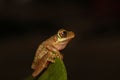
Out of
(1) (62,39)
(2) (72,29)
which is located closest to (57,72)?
(1) (62,39)

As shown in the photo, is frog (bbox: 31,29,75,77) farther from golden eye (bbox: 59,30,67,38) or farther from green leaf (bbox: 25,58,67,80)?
green leaf (bbox: 25,58,67,80)

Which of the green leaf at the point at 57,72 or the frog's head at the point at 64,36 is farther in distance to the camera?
the frog's head at the point at 64,36

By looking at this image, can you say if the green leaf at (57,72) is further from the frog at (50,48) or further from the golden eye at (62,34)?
the golden eye at (62,34)

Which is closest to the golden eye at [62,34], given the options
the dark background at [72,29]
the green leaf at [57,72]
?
the green leaf at [57,72]

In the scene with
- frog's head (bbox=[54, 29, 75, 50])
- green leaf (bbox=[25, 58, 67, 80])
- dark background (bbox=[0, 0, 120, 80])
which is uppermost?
green leaf (bbox=[25, 58, 67, 80])

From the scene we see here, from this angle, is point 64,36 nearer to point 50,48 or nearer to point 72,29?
point 50,48

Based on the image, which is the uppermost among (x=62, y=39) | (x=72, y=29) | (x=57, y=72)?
(x=57, y=72)

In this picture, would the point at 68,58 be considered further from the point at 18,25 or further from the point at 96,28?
the point at 18,25

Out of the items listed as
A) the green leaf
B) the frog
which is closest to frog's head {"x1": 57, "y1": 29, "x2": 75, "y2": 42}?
the frog
